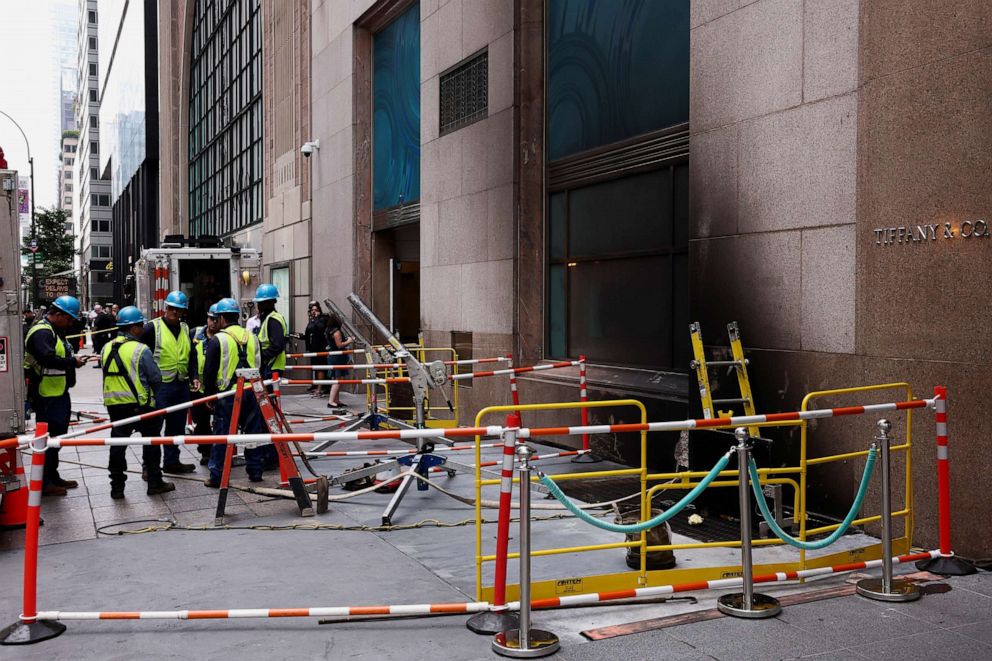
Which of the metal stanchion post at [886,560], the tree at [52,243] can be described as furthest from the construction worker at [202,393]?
the tree at [52,243]

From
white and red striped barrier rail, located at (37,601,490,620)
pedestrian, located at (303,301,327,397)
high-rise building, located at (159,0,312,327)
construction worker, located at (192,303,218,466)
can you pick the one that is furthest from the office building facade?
high-rise building, located at (159,0,312,327)

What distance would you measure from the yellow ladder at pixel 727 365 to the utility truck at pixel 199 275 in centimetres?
1535

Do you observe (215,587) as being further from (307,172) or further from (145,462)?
(307,172)

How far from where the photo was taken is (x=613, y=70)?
11477 millimetres

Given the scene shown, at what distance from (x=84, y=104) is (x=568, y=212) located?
452 feet

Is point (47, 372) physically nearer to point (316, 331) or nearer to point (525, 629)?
point (525, 629)

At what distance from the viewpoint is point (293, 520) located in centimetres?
823

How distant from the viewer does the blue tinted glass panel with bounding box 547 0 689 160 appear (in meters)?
10.3

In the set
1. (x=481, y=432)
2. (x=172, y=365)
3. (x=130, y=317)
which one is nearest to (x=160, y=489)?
(x=172, y=365)

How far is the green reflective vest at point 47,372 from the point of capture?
9.09 meters

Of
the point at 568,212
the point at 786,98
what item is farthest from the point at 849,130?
the point at 568,212

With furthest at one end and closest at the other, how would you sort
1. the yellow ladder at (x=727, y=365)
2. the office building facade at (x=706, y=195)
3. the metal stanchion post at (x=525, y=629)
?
the yellow ladder at (x=727, y=365), the office building facade at (x=706, y=195), the metal stanchion post at (x=525, y=629)

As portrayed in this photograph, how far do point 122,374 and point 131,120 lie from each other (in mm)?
65754

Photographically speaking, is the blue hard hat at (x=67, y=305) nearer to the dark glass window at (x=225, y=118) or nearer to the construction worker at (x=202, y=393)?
the construction worker at (x=202, y=393)
